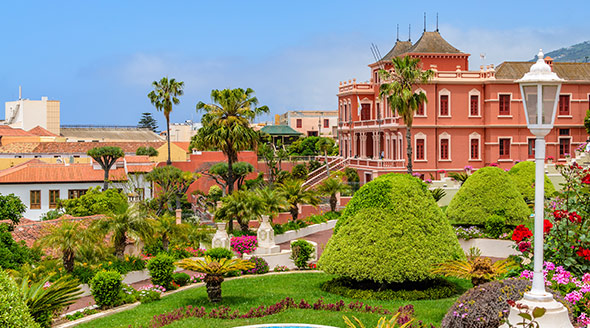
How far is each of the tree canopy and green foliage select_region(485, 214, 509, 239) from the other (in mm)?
28621

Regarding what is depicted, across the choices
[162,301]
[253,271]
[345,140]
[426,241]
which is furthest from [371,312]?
[345,140]

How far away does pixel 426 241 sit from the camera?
1711cm

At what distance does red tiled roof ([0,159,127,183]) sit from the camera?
1682 inches

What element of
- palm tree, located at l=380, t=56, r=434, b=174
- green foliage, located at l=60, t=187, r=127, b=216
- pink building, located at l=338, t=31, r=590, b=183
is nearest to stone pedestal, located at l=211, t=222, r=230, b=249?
green foliage, located at l=60, t=187, r=127, b=216

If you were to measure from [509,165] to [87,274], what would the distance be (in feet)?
110

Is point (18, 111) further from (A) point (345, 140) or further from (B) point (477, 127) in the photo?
(B) point (477, 127)

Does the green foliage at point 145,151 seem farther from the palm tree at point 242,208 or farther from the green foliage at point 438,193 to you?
the palm tree at point 242,208

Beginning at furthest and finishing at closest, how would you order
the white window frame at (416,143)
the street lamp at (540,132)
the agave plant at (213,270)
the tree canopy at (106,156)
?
the tree canopy at (106,156) < the white window frame at (416,143) < the agave plant at (213,270) < the street lamp at (540,132)

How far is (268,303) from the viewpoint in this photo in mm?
16172

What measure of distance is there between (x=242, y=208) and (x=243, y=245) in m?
2.47

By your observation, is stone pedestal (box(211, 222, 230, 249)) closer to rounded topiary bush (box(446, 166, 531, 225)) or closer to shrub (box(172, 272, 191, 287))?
shrub (box(172, 272, 191, 287))

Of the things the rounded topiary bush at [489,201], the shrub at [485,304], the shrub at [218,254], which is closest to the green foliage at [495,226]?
the rounded topiary bush at [489,201]

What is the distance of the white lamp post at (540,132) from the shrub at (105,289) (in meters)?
11.4

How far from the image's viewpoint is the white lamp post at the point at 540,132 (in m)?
8.35
